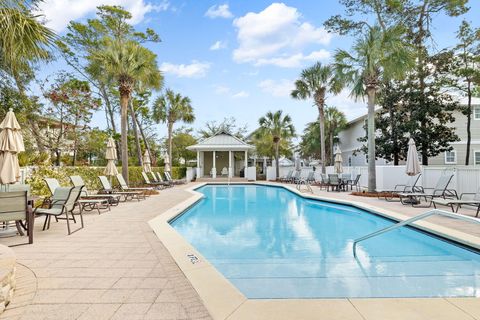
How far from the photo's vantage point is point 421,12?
58.1 feet

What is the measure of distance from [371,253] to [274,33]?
601 inches

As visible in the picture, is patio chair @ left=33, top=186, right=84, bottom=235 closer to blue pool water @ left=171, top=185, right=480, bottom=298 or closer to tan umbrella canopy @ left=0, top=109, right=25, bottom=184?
tan umbrella canopy @ left=0, top=109, right=25, bottom=184

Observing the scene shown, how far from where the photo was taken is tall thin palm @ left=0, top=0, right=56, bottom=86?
191 inches

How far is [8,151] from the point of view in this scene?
5.81 meters

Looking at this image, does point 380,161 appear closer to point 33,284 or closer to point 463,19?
point 463,19

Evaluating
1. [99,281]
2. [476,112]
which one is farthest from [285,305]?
[476,112]

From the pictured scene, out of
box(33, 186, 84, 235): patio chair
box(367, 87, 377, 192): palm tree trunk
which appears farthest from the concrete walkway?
box(367, 87, 377, 192): palm tree trunk

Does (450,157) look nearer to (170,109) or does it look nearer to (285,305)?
(285,305)

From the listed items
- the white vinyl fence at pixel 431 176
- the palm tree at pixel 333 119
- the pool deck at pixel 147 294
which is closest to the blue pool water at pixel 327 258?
the pool deck at pixel 147 294

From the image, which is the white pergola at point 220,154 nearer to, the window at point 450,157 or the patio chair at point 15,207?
the window at point 450,157

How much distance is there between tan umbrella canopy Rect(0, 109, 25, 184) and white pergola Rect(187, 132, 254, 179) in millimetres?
18356

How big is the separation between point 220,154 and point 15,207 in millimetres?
24787

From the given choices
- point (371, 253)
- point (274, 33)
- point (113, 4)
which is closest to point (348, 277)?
point (371, 253)

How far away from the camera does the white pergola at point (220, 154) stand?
26.0 metres
